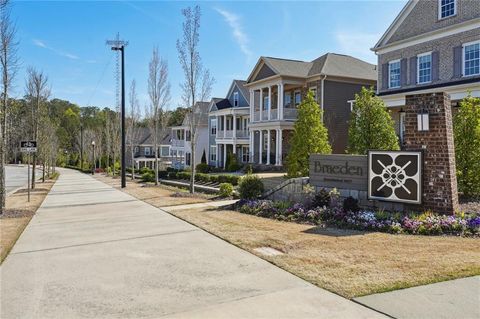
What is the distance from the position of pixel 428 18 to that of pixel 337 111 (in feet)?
29.5

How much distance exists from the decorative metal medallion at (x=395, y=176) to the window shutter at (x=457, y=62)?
1235 centimetres

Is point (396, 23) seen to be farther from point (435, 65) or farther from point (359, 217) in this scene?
point (359, 217)

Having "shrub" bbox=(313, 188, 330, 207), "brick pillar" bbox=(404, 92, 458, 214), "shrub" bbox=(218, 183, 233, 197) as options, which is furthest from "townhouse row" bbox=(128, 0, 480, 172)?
"shrub" bbox=(313, 188, 330, 207)

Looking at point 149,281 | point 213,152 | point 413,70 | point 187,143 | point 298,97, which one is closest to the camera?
point 149,281

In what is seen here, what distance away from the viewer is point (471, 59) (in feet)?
62.8

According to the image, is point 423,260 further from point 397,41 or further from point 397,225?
point 397,41

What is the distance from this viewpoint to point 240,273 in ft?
19.5

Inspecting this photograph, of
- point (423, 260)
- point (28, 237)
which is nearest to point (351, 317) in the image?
point (423, 260)

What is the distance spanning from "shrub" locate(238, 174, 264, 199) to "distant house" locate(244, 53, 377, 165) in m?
14.7

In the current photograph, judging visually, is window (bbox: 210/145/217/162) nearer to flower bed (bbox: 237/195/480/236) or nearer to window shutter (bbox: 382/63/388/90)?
window shutter (bbox: 382/63/388/90)

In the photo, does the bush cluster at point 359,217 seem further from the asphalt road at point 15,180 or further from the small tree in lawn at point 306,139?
the asphalt road at point 15,180

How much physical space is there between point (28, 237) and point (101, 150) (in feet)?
180

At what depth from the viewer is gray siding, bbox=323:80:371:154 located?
2830 cm

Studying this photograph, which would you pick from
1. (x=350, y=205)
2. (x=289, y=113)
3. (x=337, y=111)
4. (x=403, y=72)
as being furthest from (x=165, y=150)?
(x=350, y=205)
